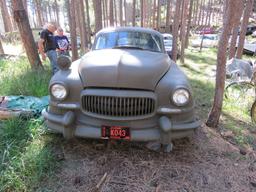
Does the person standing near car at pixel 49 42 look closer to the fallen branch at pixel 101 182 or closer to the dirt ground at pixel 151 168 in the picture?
the dirt ground at pixel 151 168

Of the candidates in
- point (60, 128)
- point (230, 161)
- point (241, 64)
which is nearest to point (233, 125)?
point (230, 161)

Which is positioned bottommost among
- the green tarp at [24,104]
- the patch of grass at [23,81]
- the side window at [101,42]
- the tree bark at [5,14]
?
the tree bark at [5,14]

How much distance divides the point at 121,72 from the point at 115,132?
2.61 feet

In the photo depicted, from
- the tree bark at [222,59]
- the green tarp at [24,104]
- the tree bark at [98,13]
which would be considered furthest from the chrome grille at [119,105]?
the tree bark at [98,13]

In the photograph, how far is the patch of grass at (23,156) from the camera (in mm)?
3250

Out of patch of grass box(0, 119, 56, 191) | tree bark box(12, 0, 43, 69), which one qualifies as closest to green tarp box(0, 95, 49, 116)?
patch of grass box(0, 119, 56, 191)

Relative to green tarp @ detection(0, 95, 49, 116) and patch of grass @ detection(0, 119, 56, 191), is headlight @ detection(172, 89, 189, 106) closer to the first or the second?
patch of grass @ detection(0, 119, 56, 191)

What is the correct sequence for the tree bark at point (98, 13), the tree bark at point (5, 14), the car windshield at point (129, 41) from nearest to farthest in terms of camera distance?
the car windshield at point (129, 41) < the tree bark at point (98, 13) < the tree bark at point (5, 14)

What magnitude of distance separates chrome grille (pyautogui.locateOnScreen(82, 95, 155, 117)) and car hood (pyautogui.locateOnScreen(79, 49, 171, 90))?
0.57 feet

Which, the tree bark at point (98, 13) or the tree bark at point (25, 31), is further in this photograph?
the tree bark at point (98, 13)

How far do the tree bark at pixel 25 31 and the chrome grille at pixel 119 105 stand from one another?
496 cm

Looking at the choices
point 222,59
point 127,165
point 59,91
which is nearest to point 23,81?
point 59,91

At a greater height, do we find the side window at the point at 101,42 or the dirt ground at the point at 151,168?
the side window at the point at 101,42

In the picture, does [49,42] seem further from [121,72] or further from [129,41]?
[121,72]
